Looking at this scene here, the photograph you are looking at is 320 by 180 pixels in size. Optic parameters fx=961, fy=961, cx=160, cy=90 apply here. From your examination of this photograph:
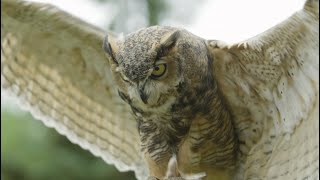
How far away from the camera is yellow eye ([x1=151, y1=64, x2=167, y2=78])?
4148 millimetres

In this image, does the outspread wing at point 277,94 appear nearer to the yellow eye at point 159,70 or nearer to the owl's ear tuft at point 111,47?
the yellow eye at point 159,70

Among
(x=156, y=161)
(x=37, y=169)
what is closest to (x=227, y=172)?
(x=156, y=161)

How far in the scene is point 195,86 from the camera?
4.43 m

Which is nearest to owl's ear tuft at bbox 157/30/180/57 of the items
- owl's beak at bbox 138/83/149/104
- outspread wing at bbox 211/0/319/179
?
owl's beak at bbox 138/83/149/104

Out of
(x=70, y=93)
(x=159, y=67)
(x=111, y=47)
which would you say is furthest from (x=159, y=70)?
(x=70, y=93)

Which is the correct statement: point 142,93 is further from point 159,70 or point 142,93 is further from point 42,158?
point 42,158

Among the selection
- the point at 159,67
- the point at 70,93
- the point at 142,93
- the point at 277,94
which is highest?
the point at 159,67

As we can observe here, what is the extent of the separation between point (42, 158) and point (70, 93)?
1.65 meters

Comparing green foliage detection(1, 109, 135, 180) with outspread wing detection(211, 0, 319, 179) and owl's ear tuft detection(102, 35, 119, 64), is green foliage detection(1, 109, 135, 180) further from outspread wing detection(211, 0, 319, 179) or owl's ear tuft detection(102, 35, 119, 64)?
owl's ear tuft detection(102, 35, 119, 64)

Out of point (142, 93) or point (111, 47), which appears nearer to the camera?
point (142, 93)

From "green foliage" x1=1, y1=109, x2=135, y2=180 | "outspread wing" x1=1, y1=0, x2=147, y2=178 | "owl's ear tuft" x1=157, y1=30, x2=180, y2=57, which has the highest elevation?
"owl's ear tuft" x1=157, y1=30, x2=180, y2=57

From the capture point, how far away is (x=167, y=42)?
4.19 metres

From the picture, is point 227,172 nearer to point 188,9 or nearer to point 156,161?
point 156,161

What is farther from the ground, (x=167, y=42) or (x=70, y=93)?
(x=167, y=42)
